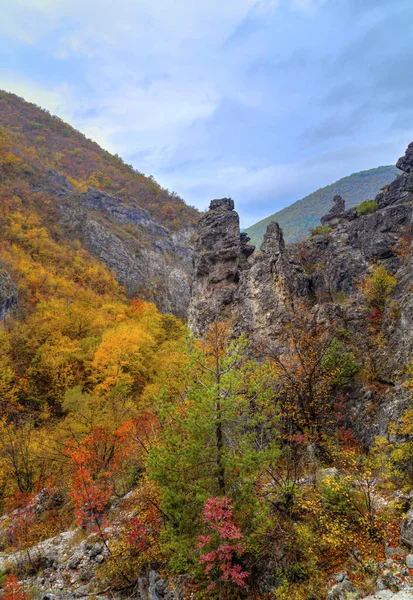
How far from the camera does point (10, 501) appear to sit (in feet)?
60.3

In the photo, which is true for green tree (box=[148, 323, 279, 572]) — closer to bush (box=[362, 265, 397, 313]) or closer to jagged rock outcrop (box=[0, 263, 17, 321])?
bush (box=[362, 265, 397, 313])

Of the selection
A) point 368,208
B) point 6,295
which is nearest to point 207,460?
point 368,208

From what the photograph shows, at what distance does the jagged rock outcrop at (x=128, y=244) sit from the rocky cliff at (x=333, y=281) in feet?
108

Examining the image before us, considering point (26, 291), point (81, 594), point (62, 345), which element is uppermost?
point (26, 291)

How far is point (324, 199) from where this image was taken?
103 metres

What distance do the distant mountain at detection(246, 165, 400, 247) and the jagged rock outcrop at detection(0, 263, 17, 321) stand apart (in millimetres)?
68856

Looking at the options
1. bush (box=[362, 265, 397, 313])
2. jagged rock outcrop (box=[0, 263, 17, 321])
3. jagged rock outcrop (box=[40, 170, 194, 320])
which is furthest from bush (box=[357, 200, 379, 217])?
jagged rock outcrop (box=[40, 170, 194, 320])

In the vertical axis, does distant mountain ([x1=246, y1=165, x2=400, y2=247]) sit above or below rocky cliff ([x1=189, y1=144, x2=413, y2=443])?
above

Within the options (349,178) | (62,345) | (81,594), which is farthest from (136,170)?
(81,594)

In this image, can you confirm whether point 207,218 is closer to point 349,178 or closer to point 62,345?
point 62,345

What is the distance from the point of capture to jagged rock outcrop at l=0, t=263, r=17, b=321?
113 feet

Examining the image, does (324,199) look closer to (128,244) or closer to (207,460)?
(128,244)

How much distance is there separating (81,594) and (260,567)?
7.27m

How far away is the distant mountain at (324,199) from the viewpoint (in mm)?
93562
